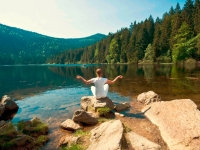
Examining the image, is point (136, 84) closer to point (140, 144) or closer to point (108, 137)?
point (108, 137)

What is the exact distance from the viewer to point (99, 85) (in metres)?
11.3

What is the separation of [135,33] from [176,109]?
11770 cm

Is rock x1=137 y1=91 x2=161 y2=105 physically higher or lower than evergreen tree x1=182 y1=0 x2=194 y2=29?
lower

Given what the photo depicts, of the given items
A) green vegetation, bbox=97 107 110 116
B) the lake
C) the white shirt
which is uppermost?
the white shirt

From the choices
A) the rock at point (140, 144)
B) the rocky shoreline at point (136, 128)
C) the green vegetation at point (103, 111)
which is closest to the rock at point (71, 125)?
the rocky shoreline at point (136, 128)

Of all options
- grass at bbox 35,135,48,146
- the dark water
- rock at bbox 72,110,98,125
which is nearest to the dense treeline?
the dark water

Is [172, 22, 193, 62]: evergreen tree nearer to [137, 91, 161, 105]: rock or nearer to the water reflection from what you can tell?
the water reflection

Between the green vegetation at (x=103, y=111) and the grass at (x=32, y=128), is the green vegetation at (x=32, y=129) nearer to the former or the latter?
the grass at (x=32, y=128)

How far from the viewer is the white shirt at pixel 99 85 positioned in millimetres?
11172

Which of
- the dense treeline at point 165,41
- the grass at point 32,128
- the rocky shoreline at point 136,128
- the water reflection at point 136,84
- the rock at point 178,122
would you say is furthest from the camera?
the dense treeline at point 165,41

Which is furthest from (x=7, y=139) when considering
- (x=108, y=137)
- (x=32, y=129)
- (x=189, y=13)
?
(x=189, y=13)

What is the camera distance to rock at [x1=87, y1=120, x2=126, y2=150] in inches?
208

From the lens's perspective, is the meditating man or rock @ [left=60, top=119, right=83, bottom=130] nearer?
rock @ [left=60, top=119, right=83, bottom=130]

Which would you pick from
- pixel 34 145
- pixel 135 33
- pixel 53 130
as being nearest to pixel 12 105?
pixel 53 130
